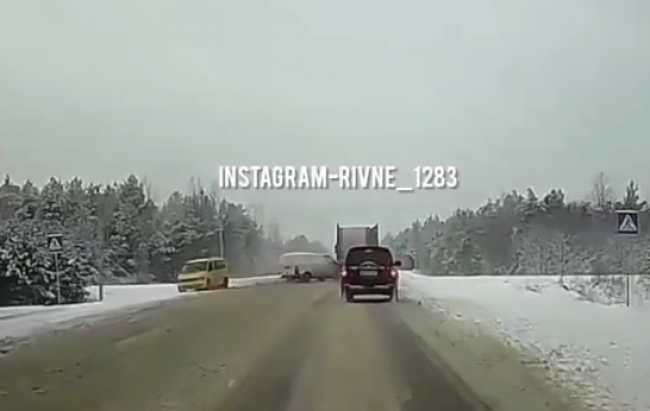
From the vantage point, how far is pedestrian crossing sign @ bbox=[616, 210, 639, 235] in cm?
366

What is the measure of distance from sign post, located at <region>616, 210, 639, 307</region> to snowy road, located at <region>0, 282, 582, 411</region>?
0.45m

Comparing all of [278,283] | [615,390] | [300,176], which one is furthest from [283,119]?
[615,390]

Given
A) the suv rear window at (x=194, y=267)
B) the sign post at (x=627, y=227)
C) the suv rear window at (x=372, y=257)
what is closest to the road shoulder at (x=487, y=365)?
the suv rear window at (x=372, y=257)

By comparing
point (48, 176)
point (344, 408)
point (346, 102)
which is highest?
point (346, 102)

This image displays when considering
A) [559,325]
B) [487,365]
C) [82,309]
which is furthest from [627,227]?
[82,309]

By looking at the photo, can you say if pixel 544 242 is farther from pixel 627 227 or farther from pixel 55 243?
pixel 55 243

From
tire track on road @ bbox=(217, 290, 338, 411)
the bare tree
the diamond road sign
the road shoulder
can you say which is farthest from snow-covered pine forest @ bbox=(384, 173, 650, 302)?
the diamond road sign

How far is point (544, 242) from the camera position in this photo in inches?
143

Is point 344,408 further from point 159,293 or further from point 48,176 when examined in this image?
point 48,176

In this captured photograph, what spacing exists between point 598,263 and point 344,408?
1.04 m

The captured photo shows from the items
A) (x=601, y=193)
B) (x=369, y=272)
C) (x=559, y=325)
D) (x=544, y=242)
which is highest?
(x=601, y=193)

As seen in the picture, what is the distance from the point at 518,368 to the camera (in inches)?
143

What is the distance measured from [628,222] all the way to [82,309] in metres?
1.99

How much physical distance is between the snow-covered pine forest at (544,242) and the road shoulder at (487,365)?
209 millimetres
